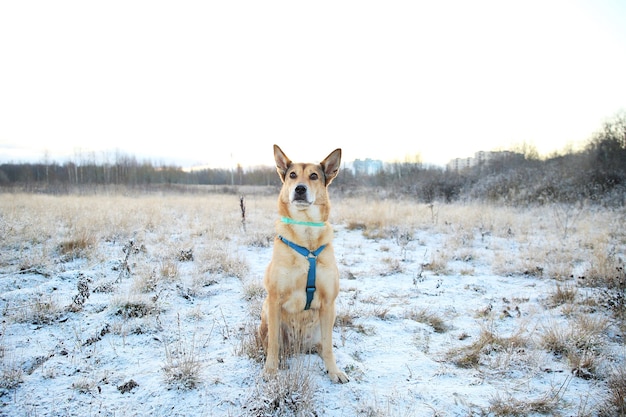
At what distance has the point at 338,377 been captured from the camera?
2873mm

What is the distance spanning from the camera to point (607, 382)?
9.09 feet

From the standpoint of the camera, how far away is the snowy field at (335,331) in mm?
2523

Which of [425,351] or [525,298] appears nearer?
[425,351]

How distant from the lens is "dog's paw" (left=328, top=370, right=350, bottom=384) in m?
2.86

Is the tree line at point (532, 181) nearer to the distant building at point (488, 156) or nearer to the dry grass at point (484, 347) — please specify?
the distant building at point (488, 156)

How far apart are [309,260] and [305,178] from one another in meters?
0.85

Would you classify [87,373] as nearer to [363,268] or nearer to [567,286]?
[363,268]

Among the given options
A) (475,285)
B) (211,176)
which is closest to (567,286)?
(475,285)

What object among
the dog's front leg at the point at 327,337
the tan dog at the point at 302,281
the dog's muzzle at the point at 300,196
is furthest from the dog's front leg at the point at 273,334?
the dog's muzzle at the point at 300,196

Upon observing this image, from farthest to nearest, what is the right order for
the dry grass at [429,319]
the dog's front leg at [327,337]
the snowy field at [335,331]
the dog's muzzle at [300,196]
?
the dry grass at [429,319] → the dog's muzzle at [300,196] → the dog's front leg at [327,337] → the snowy field at [335,331]

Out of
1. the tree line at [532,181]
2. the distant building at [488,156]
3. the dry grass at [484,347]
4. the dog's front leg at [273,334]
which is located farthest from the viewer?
the distant building at [488,156]

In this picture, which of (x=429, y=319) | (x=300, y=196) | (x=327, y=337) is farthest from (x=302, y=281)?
(x=429, y=319)

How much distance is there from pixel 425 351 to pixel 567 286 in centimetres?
311

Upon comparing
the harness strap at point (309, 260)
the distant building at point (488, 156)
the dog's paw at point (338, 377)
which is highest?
the distant building at point (488, 156)
